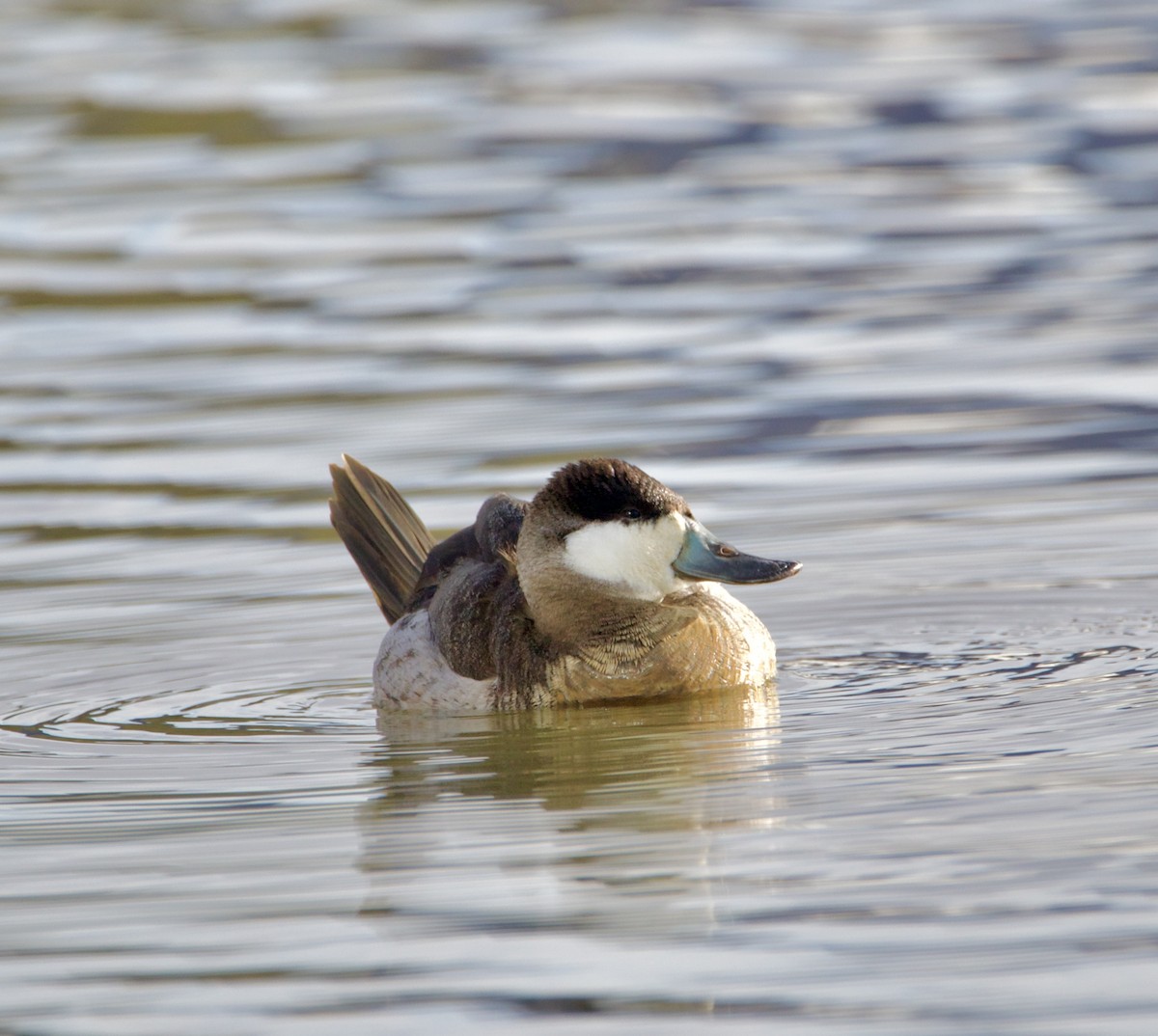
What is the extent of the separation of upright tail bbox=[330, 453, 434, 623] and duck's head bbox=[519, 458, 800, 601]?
3.33 ft

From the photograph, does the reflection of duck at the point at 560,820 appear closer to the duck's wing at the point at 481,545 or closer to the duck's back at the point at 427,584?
the duck's back at the point at 427,584

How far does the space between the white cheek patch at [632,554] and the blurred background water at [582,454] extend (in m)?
0.37

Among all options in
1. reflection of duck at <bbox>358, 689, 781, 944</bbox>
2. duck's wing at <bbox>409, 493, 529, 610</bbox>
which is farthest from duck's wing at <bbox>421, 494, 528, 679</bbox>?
reflection of duck at <bbox>358, 689, 781, 944</bbox>

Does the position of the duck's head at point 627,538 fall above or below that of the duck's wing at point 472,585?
above

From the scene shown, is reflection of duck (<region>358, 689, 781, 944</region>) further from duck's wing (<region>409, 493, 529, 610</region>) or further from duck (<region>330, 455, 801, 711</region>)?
duck's wing (<region>409, 493, 529, 610</region>)

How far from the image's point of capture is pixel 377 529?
7.48 m

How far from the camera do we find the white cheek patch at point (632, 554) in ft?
20.9

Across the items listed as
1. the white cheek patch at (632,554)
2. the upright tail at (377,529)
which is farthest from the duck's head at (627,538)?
the upright tail at (377,529)

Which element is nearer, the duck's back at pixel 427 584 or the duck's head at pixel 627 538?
the duck's head at pixel 627 538

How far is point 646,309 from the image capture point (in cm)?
1167

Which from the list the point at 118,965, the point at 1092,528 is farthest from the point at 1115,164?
the point at 118,965

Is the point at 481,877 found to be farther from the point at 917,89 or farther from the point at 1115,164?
the point at 917,89

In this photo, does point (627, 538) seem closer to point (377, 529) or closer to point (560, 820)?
point (377, 529)

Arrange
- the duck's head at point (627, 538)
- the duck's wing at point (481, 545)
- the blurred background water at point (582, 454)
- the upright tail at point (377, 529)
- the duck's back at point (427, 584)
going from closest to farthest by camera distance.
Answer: the blurred background water at point (582, 454)
the duck's head at point (627, 538)
the duck's back at point (427, 584)
the duck's wing at point (481, 545)
the upright tail at point (377, 529)
